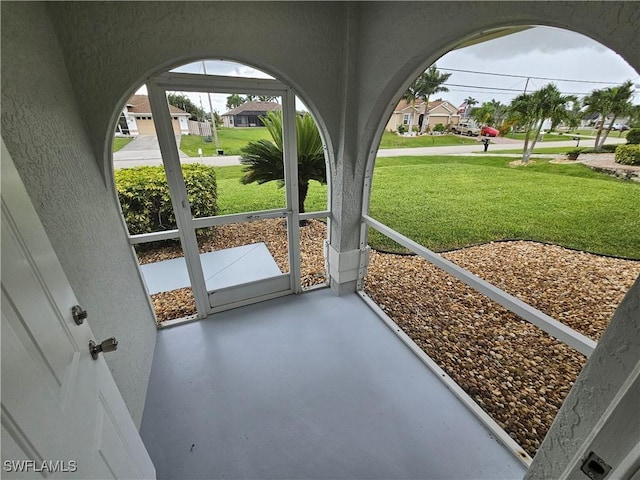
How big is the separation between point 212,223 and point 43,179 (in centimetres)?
124

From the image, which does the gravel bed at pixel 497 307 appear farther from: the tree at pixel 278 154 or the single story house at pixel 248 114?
the single story house at pixel 248 114

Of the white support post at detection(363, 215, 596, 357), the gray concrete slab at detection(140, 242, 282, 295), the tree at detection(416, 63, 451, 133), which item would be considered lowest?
the gray concrete slab at detection(140, 242, 282, 295)

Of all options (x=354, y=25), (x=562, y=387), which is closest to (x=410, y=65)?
(x=354, y=25)

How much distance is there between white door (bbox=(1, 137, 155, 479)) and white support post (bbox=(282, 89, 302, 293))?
5.94 ft

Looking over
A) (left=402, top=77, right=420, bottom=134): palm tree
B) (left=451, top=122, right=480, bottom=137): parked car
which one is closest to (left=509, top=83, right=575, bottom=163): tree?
(left=451, top=122, right=480, bottom=137): parked car

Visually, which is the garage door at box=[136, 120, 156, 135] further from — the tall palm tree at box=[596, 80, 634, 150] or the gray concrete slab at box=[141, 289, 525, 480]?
the tall palm tree at box=[596, 80, 634, 150]

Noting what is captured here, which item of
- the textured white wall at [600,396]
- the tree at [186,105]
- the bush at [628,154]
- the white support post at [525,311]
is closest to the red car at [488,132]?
the bush at [628,154]

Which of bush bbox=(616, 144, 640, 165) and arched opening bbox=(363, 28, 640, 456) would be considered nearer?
bush bbox=(616, 144, 640, 165)

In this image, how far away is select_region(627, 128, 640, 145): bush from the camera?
1.07 metres

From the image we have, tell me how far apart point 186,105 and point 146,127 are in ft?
1.11

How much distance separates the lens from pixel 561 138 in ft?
4.48

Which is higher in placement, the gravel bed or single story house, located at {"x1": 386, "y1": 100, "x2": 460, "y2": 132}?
single story house, located at {"x1": 386, "y1": 100, "x2": 460, "y2": 132}

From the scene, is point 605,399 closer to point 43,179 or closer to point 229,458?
point 229,458

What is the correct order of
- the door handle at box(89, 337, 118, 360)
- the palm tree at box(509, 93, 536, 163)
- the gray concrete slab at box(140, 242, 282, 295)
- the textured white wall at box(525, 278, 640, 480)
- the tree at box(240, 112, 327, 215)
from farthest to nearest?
the gray concrete slab at box(140, 242, 282, 295), the tree at box(240, 112, 327, 215), the palm tree at box(509, 93, 536, 163), the door handle at box(89, 337, 118, 360), the textured white wall at box(525, 278, 640, 480)
